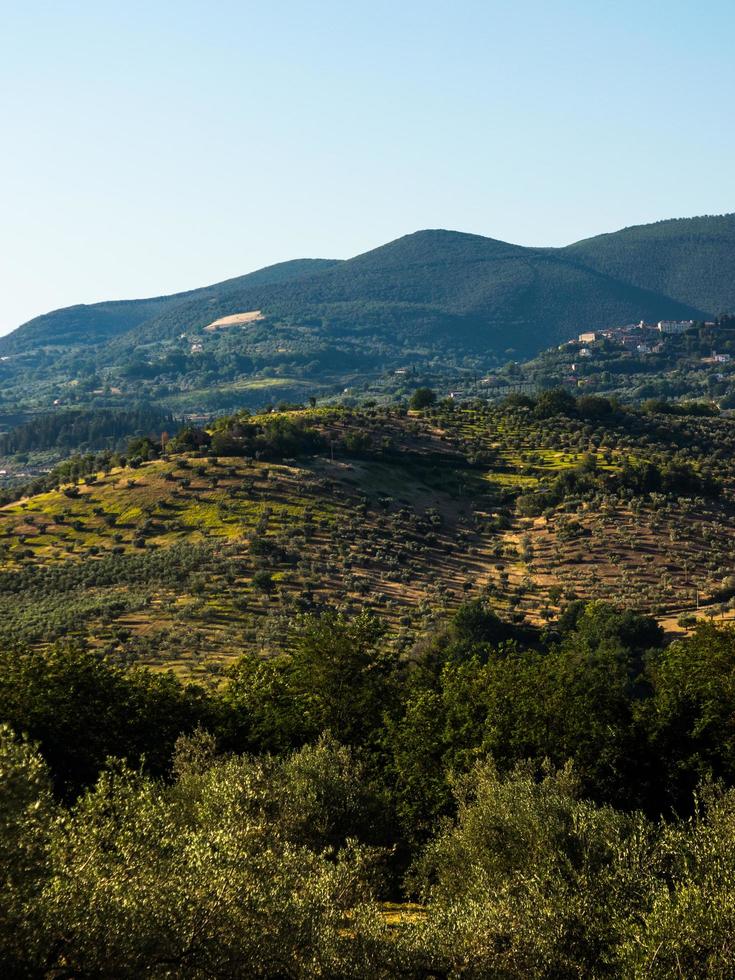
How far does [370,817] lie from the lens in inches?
1679

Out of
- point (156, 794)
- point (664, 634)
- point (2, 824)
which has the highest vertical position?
point (2, 824)

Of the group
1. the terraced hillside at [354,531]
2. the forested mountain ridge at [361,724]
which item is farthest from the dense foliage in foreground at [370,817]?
the terraced hillside at [354,531]

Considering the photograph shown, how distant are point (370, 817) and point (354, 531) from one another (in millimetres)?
74565

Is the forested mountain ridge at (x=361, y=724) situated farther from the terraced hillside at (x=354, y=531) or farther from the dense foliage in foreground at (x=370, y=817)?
the terraced hillside at (x=354, y=531)

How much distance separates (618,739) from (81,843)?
28745 mm

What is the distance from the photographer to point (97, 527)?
115 meters

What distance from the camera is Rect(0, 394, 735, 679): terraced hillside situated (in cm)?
9162

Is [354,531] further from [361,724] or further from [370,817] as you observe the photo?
[370,817]

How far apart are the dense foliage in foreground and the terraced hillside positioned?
1985 cm

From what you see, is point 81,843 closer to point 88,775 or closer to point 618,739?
point 88,775

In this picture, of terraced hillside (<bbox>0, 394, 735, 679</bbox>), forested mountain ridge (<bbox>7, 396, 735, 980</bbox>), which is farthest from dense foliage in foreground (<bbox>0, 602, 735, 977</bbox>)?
terraced hillside (<bbox>0, 394, 735, 679</bbox>)

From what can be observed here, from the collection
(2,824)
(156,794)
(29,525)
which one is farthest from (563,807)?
(29,525)

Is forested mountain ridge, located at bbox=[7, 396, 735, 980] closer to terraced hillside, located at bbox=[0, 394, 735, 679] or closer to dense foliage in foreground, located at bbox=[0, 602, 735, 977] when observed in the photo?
dense foliage in foreground, located at bbox=[0, 602, 735, 977]

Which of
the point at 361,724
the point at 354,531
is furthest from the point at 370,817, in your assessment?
the point at 354,531
